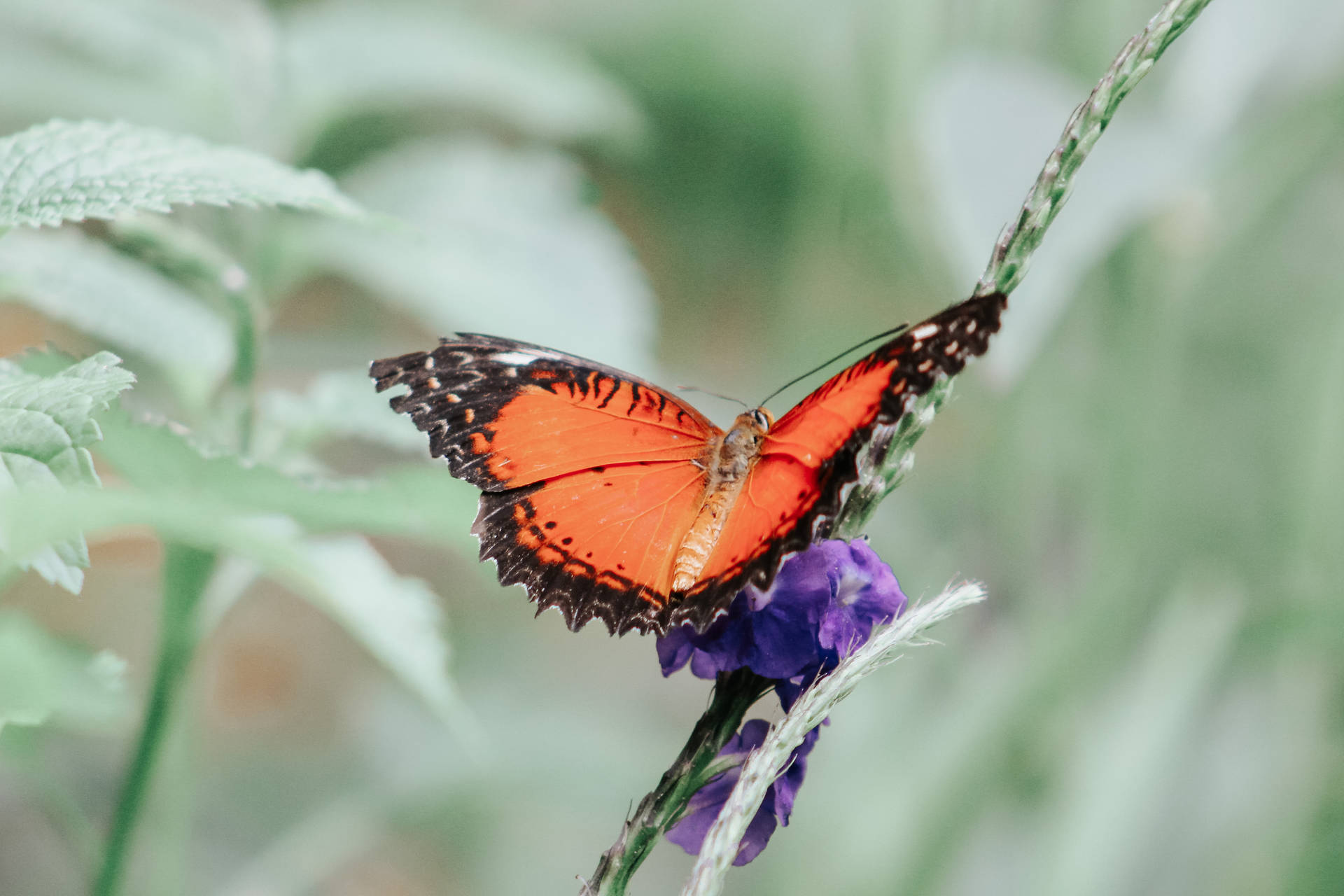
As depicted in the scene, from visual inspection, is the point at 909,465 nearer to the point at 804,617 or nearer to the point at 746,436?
the point at 804,617

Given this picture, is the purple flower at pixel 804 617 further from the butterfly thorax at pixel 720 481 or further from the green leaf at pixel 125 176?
the green leaf at pixel 125 176

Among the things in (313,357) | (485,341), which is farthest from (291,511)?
(313,357)

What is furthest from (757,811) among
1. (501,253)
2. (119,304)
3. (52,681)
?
(501,253)

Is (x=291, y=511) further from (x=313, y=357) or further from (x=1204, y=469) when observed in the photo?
(x=1204, y=469)

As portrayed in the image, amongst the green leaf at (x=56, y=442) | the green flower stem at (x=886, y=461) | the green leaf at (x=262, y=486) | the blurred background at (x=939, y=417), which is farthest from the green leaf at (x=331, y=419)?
the green flower stem at (x=886, y=461)

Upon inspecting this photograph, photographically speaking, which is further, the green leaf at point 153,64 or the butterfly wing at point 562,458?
the green leaf at point 153,64

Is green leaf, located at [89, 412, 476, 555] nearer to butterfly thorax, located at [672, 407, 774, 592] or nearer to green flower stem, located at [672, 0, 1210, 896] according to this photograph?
butterfly thorax, located at [672, 407, 774, 592]

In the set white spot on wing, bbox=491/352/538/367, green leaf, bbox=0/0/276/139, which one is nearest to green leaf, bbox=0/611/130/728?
white spot on wing, bbox=491/352/538/367
